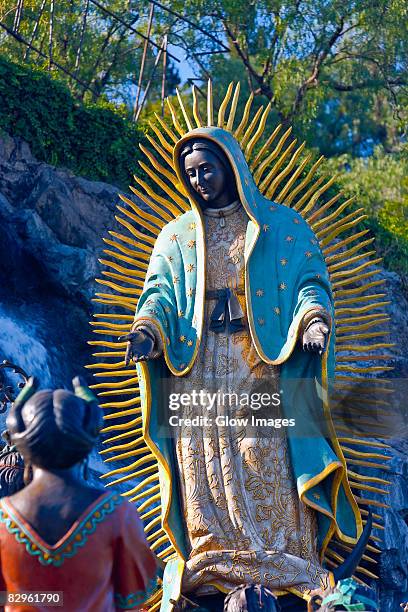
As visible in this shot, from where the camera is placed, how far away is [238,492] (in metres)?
10.1

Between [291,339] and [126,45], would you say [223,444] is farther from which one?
[126,45]

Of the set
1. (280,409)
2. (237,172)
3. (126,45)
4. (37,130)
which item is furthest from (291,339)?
(126,45)

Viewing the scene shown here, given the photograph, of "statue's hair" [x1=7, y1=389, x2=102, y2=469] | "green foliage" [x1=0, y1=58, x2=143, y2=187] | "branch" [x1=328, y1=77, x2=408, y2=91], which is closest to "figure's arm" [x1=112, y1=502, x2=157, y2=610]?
"statue's hair" [x1=7, y1=389, x2=102, y2=469]

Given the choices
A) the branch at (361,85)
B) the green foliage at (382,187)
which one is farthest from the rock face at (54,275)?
the branch at (361,85)

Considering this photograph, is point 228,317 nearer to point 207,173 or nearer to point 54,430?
point 207,173

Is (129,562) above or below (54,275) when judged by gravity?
below

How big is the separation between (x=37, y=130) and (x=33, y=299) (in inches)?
79.2

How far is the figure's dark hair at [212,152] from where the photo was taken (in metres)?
10.8

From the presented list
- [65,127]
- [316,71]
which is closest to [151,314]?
[65,127]

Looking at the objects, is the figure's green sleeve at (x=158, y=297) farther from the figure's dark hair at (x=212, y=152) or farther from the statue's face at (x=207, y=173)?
the statue's face at (x=207, y=173)

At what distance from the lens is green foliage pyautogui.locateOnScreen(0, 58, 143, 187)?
1655 centimetres

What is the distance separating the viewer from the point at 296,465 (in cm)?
1013

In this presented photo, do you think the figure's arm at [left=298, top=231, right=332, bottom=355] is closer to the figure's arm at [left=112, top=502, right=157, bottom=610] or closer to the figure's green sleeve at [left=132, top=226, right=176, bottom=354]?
the figure's green sleeve at [left=132, top=226, right=176, bottom=354]

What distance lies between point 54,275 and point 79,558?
977cm
